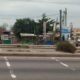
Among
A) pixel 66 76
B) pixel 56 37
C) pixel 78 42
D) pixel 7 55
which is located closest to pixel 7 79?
pixel 66 76

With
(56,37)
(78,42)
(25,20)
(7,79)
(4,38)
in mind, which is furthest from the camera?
(25,20)

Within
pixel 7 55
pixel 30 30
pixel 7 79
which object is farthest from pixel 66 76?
pixel 30 30

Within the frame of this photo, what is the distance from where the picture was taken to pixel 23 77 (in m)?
15.2

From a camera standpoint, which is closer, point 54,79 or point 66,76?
point 54,79

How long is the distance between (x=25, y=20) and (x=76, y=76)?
363ft

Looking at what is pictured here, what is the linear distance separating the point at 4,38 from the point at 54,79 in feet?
193

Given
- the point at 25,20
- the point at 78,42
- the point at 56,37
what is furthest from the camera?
the point at 25,20

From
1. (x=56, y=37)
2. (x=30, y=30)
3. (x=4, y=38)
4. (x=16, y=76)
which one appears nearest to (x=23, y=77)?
(x=16, y=76)

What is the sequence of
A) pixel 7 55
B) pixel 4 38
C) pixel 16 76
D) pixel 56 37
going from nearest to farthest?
pixel 16 76 < pixel 7 55 < pixel 4 38 < pixel 56 37

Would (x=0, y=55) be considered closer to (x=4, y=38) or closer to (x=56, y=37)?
(x=4, y=38)

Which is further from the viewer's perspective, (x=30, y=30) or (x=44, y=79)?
(x=30, y=30)

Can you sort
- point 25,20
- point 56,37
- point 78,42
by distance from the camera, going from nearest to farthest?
point 78,42 < point 56,37 < point 25,20

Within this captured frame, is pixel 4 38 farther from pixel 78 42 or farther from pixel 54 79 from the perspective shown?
pixel 54 79

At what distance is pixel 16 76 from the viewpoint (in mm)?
15625
